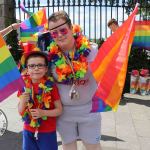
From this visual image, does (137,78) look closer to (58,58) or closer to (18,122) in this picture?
(18,122)

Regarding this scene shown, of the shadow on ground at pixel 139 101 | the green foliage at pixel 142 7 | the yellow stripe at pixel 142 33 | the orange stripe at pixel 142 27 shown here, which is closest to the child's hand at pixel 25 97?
the shadow on ground at pixel 139 101

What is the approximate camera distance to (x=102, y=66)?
3469 millimetres

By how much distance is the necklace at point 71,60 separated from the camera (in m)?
3.30

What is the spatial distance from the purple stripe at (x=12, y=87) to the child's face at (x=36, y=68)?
0.36ft

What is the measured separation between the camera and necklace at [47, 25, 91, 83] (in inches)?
130

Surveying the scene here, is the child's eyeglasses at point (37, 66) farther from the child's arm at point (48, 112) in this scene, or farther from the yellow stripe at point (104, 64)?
the yellow stripe at point (104, 64)

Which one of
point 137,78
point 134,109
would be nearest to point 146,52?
point 137,78

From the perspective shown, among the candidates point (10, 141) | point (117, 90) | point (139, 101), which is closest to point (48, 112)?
point (117, 90)

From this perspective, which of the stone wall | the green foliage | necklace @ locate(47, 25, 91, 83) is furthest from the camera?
the stone wall

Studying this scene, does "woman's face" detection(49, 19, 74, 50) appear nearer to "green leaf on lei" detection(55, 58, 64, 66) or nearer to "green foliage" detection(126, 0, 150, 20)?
"green leaf on lei" detection(55, 58, 64, 66)

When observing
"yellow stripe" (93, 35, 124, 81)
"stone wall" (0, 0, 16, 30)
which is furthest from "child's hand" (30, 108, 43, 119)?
"stone wall" (0, 0, 16, 30)

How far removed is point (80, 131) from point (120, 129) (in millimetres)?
2883

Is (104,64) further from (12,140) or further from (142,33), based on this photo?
(142,33)

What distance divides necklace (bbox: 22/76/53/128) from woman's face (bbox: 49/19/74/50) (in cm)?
32
